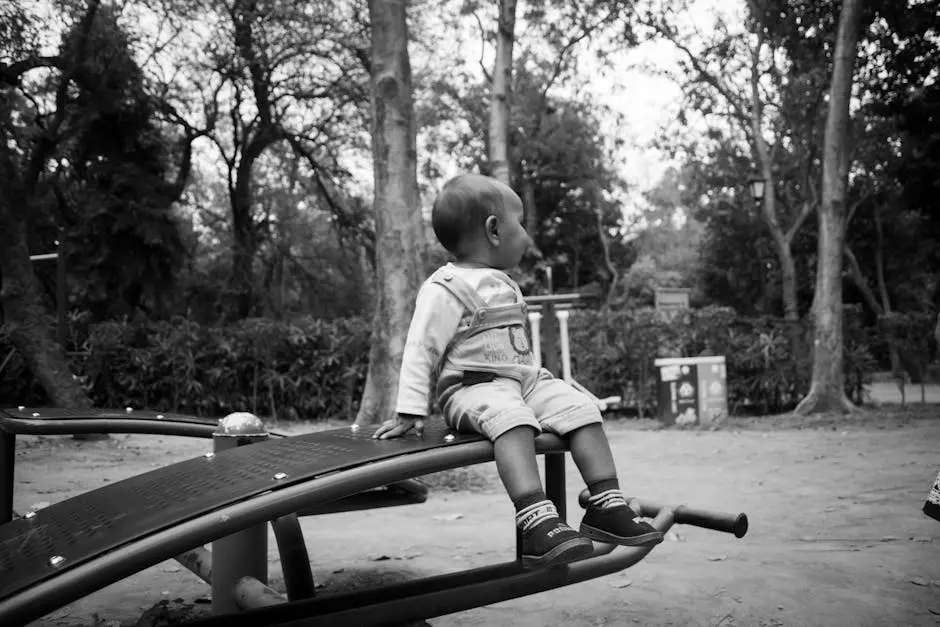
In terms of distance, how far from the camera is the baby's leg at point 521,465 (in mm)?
1811

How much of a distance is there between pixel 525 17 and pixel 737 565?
14091 mm

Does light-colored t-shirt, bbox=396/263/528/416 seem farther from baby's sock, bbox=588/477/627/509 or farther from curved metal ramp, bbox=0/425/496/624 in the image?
baby's sock, bbox=588/477/627/509

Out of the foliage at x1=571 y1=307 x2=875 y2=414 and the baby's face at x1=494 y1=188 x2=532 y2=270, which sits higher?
the baby's face at x1=494 y1=188 x2=532 y2=270

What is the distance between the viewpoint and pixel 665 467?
6629mm

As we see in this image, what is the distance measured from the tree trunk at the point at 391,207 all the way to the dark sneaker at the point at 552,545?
441cm

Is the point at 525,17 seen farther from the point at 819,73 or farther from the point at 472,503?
the point at 472,503

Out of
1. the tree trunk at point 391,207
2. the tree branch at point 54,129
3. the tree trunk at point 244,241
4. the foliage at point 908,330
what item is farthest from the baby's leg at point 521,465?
the tree trunk at point 244,241

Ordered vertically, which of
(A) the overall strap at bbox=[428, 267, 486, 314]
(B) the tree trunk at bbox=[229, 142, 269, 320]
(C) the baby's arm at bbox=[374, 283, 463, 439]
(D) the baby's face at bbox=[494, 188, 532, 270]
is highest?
(B) the tree trunk at bbox=[229, 142, 269, 320]

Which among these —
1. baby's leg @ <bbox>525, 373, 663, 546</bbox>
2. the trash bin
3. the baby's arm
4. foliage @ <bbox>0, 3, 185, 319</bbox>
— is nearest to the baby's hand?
the baby's arm

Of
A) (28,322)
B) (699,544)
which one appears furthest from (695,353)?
(28,322)

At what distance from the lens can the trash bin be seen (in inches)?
400

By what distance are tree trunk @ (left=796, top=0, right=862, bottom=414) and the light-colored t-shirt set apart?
31.4 ft

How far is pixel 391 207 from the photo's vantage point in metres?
6.39

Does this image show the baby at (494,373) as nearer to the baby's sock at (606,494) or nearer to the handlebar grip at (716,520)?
the baby's sock at (606,494)
